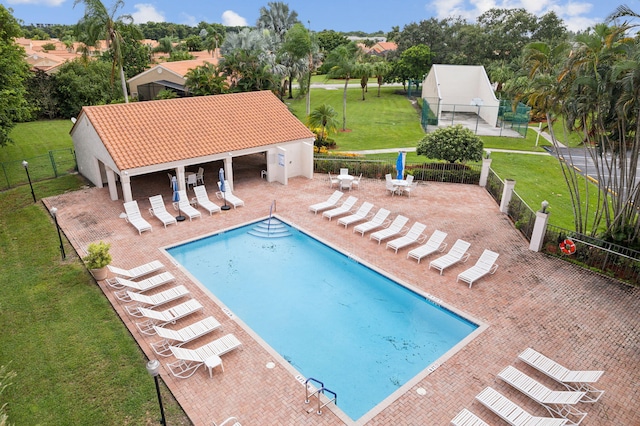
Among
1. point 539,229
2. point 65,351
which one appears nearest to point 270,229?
point 65,351

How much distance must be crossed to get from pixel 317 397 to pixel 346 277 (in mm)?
5921

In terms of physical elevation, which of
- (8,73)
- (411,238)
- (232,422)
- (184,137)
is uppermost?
(8,73)

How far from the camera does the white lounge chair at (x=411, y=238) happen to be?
1686cm

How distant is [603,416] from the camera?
377 inches

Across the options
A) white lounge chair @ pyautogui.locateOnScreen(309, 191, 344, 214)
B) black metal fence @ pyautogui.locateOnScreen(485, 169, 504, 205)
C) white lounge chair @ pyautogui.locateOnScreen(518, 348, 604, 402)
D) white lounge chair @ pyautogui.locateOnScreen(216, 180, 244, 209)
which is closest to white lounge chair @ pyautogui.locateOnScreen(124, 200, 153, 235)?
white lounge chair @ pyautogui.locateOnScreen(216, 180, 244, 209)

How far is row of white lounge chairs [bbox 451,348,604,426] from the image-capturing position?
9109 millimetres

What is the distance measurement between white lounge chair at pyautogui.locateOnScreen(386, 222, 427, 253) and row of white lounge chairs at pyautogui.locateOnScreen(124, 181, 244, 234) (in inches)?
312

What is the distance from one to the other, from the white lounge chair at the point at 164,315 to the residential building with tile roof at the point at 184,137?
8.86 m

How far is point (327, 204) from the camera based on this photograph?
20422 millimetres

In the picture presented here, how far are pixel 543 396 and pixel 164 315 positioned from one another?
32.5 feet

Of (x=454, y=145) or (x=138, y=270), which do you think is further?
(x=454, y=145)

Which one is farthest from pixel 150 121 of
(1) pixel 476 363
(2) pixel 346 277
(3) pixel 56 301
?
(1) pixel 476 363

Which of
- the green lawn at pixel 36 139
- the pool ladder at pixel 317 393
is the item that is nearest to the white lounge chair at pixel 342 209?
the pool ladder at pixel 317 393

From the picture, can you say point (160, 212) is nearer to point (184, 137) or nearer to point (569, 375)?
point (184, 137)
